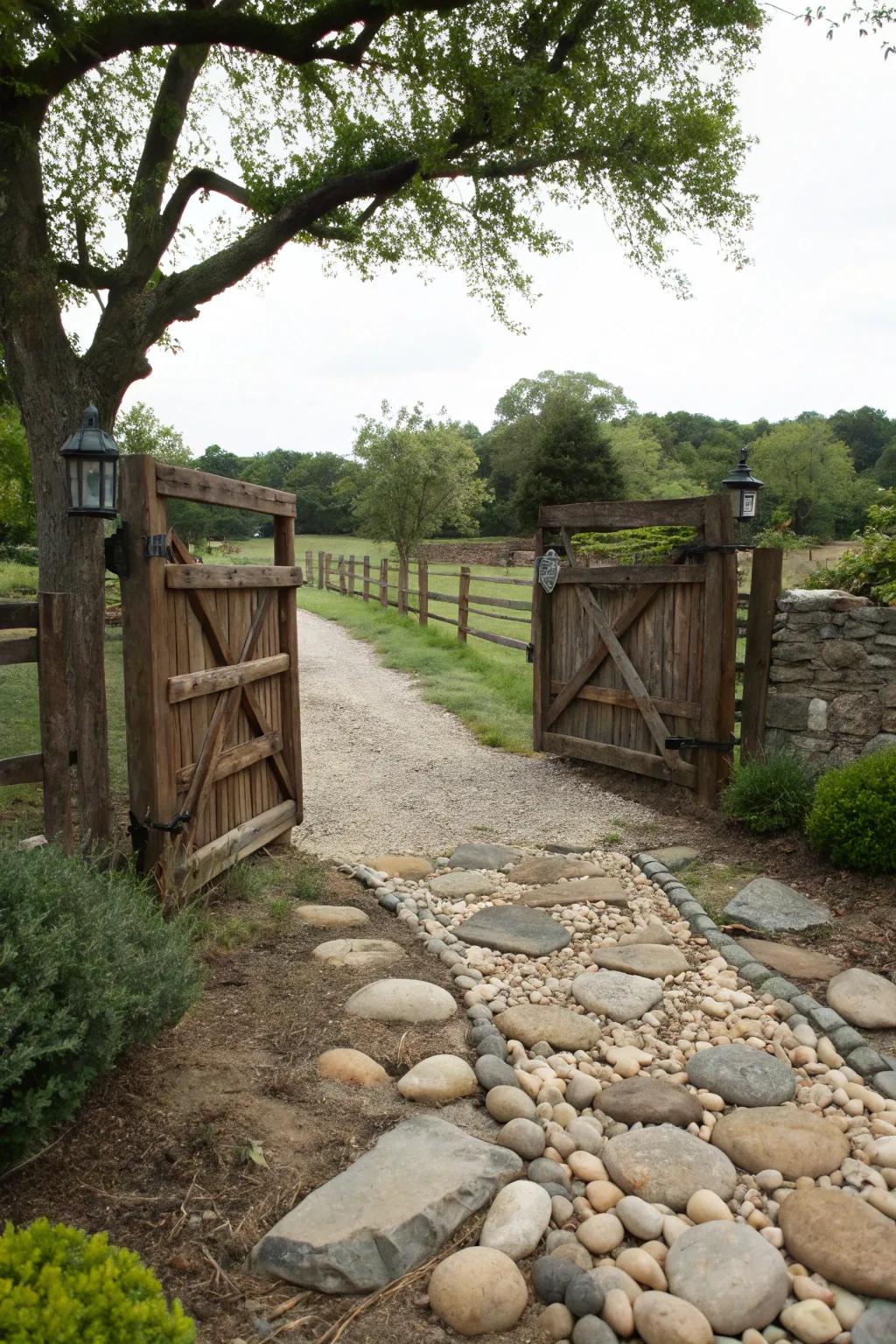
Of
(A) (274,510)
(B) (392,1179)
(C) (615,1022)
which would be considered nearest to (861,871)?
(C) (615,1022)

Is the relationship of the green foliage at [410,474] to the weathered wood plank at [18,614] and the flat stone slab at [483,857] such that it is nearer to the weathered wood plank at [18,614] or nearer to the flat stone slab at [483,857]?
the flat stone slab at [483,857]

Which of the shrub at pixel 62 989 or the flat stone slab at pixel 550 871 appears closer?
the shrub at pixel 62 989

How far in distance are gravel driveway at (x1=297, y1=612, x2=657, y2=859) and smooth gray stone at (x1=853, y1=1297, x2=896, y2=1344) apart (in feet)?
13.2

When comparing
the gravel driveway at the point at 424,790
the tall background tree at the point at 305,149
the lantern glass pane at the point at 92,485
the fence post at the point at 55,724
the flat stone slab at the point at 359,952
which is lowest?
the gravel driveway at the point at 424,790

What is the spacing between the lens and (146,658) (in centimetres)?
413

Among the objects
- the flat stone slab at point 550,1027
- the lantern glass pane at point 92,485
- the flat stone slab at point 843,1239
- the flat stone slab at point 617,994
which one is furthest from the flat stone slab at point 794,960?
the lantern glass pane at point 92,485

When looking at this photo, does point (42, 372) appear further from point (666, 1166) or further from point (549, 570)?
point (666, 1166)

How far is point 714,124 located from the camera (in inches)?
377

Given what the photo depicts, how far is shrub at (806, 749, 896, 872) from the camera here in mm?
4809

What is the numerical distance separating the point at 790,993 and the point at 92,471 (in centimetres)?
369

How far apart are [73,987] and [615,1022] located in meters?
2.04

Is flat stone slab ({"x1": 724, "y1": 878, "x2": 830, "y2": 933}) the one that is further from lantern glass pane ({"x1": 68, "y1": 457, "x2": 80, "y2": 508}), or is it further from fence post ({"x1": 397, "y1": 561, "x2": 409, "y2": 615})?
fence post ({"x1": 397, "y1": 561, "x2": 409, "y2": 615})

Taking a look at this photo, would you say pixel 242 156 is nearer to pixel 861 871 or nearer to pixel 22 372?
pixel 22 372

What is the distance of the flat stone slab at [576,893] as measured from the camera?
4.91 m
